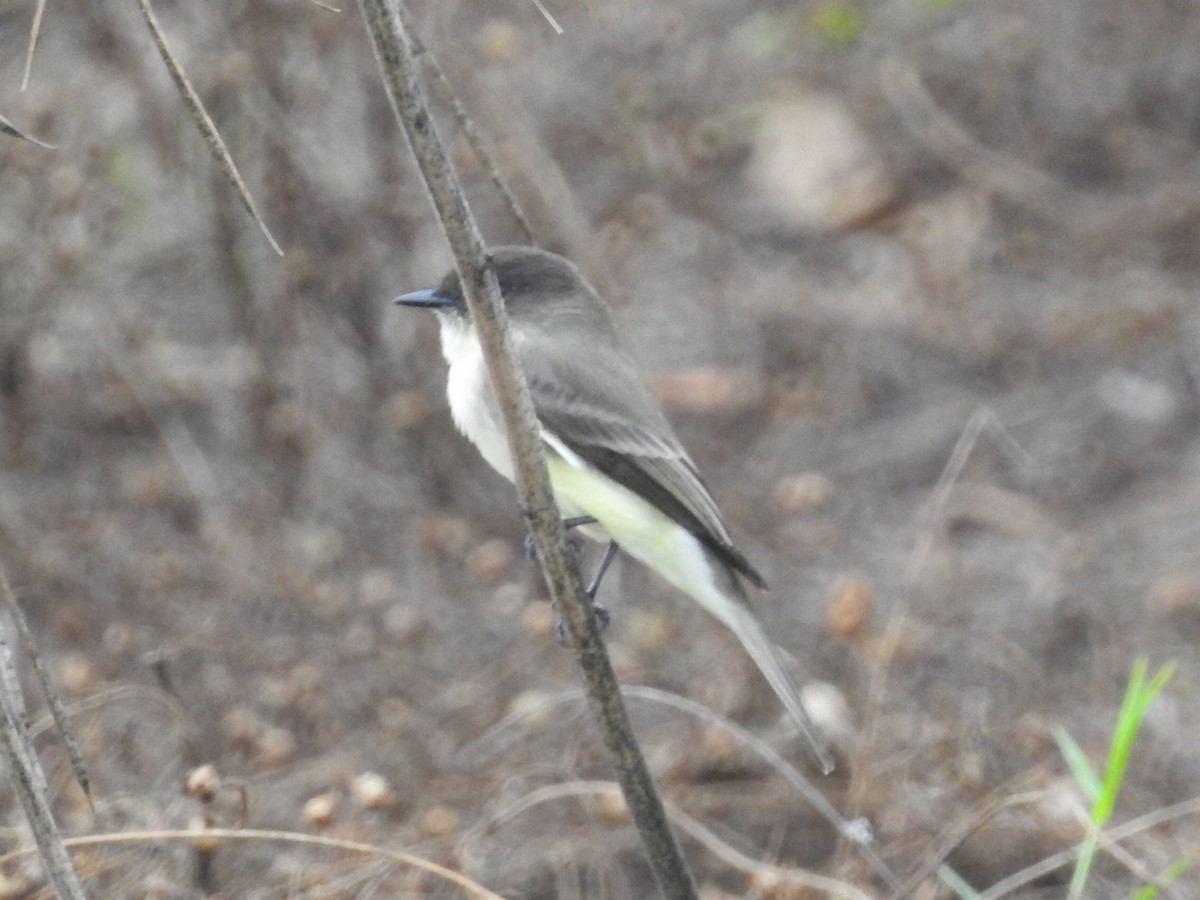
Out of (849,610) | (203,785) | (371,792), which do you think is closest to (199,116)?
(203,785)

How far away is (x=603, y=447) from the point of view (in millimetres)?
3955

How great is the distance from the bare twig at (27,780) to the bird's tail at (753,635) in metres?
1.48

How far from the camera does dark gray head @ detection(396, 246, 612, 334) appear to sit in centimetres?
411

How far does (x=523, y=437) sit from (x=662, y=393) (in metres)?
4.17

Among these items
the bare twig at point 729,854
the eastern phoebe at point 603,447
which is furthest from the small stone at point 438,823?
the eastern phoebe at point 603,447

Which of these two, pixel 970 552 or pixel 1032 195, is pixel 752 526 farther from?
pixel 1032 195

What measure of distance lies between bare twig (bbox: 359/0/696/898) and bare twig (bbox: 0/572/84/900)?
0.69 m

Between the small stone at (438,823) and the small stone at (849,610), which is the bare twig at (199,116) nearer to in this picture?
the small stone at (438,823)

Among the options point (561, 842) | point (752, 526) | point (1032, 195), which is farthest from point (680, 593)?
point (1032, 195)

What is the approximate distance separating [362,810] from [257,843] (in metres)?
0.38

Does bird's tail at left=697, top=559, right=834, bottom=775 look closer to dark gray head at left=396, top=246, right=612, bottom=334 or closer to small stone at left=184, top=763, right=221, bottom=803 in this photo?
dark gray head at left=396, top=246, right=612, bottom=334

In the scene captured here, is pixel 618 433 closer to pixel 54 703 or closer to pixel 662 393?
pixel 54 703

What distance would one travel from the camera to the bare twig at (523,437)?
2.24 metres

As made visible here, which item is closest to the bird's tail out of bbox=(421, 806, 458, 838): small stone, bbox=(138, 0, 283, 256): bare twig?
bbox=(421, 806, 458, 838): small stone
